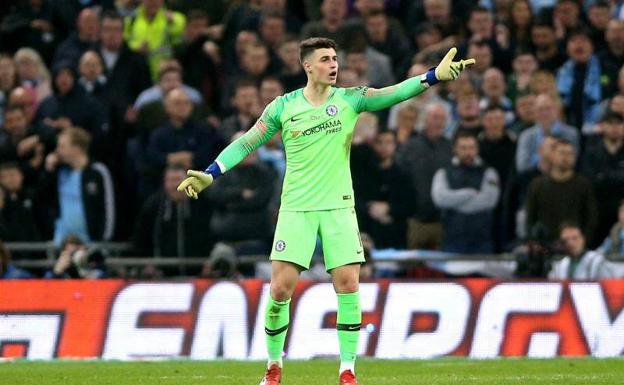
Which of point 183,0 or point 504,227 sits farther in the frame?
point 183,0

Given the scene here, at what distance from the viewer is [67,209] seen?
19.2 m

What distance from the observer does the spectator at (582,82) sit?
769 inches

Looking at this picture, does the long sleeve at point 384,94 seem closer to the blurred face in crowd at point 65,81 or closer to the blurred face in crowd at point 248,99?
the blurred face in crowd at point 248,99

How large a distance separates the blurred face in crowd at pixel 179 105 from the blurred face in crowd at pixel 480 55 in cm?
380

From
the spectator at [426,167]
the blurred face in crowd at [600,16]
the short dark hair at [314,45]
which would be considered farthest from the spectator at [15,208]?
the short dark hair at [314,45]

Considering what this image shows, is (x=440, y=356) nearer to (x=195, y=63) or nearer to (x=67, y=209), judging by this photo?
(x=67, y=209)

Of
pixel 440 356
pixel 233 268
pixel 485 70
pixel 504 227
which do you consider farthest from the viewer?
pixel 485 70

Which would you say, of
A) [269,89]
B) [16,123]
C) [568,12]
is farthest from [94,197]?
[568,12]

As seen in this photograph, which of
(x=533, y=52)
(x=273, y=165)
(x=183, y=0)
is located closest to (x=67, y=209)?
(x=273, y=165)

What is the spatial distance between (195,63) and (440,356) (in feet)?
23.2

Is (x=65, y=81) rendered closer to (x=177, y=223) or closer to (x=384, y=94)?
(x=177, y=223)

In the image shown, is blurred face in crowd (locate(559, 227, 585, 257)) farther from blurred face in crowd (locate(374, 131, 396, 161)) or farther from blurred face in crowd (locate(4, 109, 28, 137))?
blurred face in crowd (locate(4, 109, 28, 137))

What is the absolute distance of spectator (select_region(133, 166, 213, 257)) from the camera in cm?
1867

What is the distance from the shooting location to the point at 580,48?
64.0 ft
